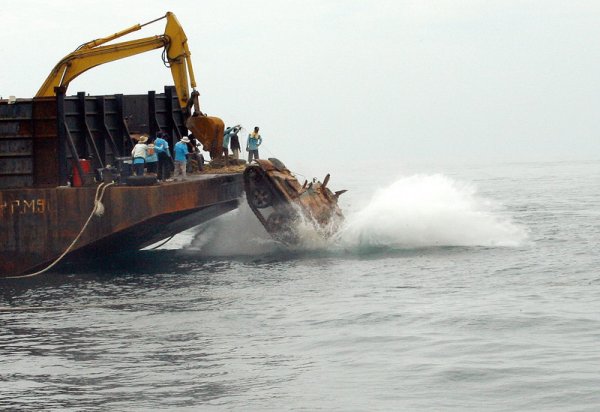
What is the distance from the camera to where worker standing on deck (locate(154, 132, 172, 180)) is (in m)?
29.3

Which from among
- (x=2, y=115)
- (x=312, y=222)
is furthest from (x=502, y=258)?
(x=2, y=115)

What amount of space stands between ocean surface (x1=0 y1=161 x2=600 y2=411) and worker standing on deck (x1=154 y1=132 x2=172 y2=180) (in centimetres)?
230

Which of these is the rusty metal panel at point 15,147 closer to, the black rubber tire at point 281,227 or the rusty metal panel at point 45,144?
the rusty metal panel at point 45,144

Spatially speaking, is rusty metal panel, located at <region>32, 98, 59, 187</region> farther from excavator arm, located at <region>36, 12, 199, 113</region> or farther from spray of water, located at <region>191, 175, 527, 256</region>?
spray of water, located at <region>191, 175, 527, 256</region>

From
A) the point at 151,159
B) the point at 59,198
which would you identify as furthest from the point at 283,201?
the point at 59,198

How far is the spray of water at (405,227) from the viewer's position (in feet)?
101

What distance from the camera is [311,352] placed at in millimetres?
17672

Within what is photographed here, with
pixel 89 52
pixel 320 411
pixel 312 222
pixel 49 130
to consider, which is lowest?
pixel 320 411

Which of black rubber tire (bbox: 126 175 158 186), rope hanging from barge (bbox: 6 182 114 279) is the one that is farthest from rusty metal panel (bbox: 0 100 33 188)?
black rubber tire (bbox: 126 175 158 186)

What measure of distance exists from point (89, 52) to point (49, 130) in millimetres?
A: 3713

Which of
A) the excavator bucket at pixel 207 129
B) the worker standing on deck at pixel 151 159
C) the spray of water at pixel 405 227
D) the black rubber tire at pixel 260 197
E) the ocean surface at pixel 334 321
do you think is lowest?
the ocean surface at pixel 334 321

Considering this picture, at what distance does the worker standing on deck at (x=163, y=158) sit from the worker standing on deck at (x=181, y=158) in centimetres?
21

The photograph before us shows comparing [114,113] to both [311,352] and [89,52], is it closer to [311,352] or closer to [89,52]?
[89,52]

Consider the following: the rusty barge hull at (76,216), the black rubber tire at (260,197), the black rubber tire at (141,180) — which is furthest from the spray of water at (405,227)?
the black rubber tire at (141,180)
